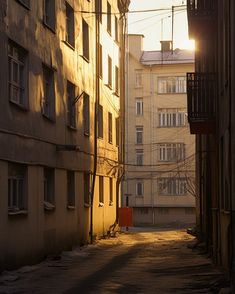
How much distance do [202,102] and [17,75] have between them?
4756 mm

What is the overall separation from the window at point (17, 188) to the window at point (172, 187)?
38.9 m

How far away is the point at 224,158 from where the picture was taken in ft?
46.1

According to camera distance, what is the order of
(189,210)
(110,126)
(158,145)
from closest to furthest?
(110,126), (189,210), (158,145)

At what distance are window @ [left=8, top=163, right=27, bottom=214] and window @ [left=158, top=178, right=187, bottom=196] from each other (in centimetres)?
3890

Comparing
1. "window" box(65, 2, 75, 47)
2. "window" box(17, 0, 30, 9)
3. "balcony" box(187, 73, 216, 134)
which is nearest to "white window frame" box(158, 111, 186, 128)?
"window" box(65, 2, 75, 47)

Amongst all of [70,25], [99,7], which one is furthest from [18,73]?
[99,7]

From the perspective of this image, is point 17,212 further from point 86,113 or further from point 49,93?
point 86,113

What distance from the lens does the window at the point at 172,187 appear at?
54.2m

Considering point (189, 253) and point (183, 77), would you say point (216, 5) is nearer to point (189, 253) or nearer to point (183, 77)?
point (189, 253)

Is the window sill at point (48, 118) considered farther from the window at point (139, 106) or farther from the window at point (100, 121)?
the window at point (139, 106)

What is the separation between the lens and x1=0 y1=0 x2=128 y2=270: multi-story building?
48.4 ft

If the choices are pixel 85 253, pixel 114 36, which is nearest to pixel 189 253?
pixel 85 253

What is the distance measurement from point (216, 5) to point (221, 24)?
1287mm

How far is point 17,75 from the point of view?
15.8 meters
